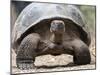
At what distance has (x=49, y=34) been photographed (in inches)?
94.7

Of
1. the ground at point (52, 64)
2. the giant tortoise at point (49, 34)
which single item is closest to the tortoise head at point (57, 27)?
the giant tortoise at point (49, 34)

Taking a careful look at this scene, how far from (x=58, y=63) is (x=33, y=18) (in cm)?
68

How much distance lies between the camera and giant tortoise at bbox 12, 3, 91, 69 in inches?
90.6

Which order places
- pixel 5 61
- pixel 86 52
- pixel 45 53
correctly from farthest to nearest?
pixel 86 52 → pixel 45 53 → pixel 5 61

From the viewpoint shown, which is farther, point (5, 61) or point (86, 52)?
point (86, 52)

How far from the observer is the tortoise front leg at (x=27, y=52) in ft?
7.50

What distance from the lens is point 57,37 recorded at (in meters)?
2.43

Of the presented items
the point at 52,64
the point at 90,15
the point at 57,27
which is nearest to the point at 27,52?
the point at 52,64

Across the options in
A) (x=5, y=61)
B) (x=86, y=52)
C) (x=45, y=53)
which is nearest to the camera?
(x=5, y=61)

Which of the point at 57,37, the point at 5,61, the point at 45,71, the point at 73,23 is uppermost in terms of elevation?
the point at 73,23

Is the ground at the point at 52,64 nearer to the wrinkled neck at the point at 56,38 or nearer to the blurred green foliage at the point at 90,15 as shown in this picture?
the wrinkled neck at the point at 56,38

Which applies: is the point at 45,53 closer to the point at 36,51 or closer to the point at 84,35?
the point at 36,51

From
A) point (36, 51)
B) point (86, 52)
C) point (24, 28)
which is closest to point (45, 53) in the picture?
point (36, 51)

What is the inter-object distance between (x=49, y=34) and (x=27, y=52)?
37cm
